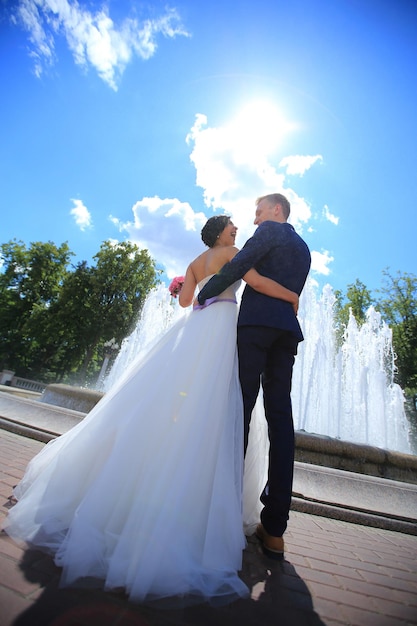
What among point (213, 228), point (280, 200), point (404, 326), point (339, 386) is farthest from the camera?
point (404, 326)

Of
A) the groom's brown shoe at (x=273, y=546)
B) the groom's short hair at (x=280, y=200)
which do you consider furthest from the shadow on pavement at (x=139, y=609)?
the groom's short hair at (x=280, y=200)

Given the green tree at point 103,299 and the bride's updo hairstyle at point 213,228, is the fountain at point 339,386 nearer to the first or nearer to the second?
the bride's updo hairstyle at point 213,228

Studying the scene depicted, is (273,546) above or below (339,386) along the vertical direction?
below

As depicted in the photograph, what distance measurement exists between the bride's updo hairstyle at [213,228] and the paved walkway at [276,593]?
2.25 m

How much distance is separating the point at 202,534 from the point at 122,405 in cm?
80

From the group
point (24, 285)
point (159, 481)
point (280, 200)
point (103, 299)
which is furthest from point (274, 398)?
point (24, 285)

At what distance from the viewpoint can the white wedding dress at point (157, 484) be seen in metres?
1.31

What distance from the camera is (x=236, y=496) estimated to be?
1702mm

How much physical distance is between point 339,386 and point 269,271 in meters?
10.5

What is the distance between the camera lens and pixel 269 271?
2.21 meters

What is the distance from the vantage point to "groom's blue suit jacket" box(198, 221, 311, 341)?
207 centimetres

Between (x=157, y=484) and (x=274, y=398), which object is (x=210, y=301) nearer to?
(x=274, y=398)

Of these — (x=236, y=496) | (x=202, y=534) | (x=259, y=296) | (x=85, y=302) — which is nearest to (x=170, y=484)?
(x=202, y=534)

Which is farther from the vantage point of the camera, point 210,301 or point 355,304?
point 355,304
